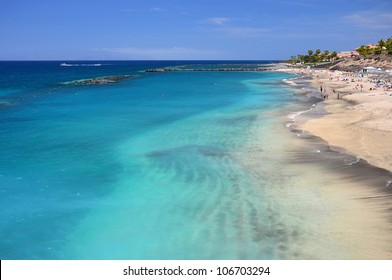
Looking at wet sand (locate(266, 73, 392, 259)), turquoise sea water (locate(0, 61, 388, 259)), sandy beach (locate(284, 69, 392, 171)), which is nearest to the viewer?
wet sand (locate(266, 73, 392, 259))

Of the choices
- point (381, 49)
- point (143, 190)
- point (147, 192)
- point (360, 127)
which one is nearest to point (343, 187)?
point (147, 192)

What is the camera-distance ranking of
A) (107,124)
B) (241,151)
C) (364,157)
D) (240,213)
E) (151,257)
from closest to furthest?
(151,257) → (240,213) → (364,157) → (241,151) → (107,124)

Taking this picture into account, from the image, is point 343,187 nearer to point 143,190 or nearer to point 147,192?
point 147,192

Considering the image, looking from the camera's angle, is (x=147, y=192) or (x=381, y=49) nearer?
(x=147, y=192)

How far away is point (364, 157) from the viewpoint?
20922 millimetres

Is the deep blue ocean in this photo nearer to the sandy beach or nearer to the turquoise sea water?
the turquoise sea water

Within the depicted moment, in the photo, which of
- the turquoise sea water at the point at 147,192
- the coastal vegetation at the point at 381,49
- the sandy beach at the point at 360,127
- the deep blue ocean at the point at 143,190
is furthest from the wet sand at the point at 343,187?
the coastal vegetation at the point at 381,49

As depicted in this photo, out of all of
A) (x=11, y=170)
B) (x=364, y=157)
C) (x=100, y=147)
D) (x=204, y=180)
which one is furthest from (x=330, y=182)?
(x=11, y=170)

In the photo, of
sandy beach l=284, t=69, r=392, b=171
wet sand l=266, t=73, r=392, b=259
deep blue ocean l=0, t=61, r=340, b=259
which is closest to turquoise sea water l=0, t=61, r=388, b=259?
deep blue ocean l=0, t=61, r=340, b=259

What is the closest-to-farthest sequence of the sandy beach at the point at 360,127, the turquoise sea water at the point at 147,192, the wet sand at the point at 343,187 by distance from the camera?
the wet sand at the point at 343,187 < the turquoise sea water at the point at 147,192 < the sandy beach at the point at 360,127

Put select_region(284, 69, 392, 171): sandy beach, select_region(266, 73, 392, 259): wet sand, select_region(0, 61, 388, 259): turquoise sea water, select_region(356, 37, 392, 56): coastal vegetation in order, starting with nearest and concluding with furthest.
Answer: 1. select_region(266, 73, 392, 259): wet sand
2. select_region(0, 61, 388, 259): turquoise sea water
3. select_region(284, 69, 392, 171): sandy beach
4. select_region(356, 37, 392, 56): coastal vegetation

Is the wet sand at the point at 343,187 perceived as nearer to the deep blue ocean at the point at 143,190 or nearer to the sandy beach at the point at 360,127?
the sandy beach at the point at 360,127
